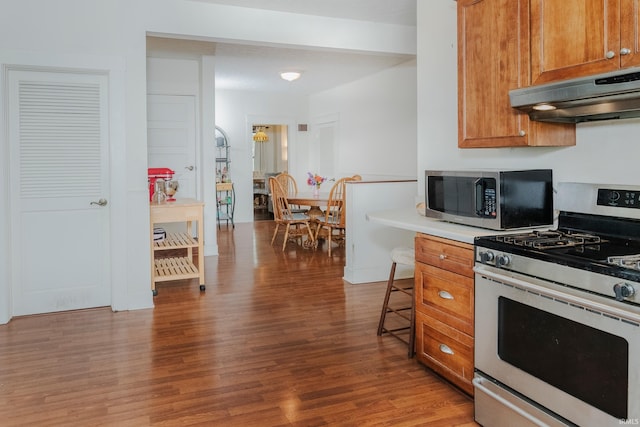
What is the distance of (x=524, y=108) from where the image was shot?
243 cm

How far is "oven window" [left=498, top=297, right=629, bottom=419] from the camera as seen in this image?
167cm

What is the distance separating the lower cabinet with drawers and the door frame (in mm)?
2430

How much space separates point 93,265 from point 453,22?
3334mm

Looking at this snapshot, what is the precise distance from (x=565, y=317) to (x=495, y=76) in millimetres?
1293

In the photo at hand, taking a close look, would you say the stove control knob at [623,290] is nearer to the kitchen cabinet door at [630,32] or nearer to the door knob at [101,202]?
the kitchen cabinet door at [630,32]

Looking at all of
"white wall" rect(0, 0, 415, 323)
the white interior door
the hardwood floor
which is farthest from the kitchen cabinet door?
the white interior door

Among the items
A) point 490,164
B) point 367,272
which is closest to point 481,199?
point 490,164

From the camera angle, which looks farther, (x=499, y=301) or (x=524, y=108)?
(x=524, y=108)

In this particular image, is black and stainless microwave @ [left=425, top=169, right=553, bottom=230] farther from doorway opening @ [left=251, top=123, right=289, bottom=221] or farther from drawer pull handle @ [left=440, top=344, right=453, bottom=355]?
doorway opening @ [left=251, top=123, right=289, bottom=221]

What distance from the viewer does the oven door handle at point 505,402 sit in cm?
199

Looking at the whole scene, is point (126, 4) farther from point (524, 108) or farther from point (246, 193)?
point (246, 193)

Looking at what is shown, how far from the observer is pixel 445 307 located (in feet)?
8.87

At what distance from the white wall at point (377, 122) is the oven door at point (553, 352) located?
5138 mm

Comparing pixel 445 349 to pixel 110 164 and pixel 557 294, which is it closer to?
pixel 557 294
